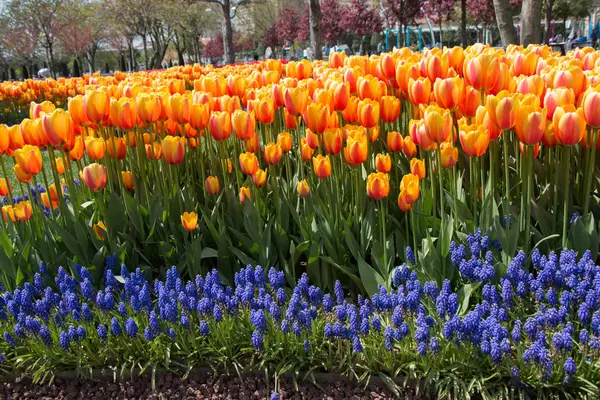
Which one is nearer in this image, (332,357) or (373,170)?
(332,357)

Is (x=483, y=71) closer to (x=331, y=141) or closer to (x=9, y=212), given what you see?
(x=331, y=141)

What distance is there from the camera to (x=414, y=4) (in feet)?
82.4

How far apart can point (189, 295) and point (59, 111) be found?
1043 millimetres

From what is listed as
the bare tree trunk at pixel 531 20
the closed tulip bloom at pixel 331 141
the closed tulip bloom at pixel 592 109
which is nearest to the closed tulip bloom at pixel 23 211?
the closed tulip bloom at pixel 331 141

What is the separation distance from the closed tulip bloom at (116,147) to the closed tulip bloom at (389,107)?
139 centimetres

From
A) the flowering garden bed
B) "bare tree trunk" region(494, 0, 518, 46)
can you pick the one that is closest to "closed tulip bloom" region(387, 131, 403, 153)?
the flowering garden bed

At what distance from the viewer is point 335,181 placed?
290 centimetres

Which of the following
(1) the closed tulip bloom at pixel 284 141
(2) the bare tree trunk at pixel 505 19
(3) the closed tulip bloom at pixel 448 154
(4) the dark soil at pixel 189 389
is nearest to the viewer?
(4) the dark soil at pixel 189 389

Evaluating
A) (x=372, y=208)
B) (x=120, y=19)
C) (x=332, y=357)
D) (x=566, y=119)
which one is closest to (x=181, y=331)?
(x=332, y=357)

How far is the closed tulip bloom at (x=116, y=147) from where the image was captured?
3.09 m

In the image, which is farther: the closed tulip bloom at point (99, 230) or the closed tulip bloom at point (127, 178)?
the closed tulip bloom at point (127, 178)

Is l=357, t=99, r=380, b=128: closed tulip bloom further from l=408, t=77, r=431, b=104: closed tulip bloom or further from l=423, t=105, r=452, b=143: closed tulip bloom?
l=423, t=105, r=452, b=143: closed tulip bloom

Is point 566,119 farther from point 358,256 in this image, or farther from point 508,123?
point 358,256

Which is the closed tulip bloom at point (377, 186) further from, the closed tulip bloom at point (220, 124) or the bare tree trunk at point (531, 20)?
the bare tree trunk at point (531, 20)
